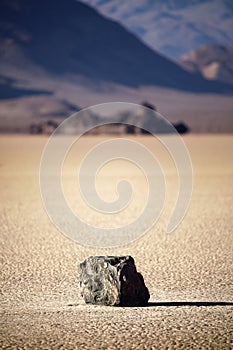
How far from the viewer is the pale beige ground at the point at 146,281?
6.17 meters

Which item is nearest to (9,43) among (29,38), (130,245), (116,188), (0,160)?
(29,38)

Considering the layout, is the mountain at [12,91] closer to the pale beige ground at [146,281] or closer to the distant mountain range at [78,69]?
the distant mountain range at [78,69]

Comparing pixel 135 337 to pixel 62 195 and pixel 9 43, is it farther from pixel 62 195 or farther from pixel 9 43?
pixel 9 43

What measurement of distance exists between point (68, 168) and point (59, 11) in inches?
5661

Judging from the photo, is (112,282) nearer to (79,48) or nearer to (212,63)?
(79,48)

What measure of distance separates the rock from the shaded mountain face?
131 m

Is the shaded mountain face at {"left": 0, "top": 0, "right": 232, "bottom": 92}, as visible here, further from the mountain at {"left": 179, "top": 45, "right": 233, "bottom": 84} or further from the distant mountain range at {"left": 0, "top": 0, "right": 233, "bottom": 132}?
the mountain at {"left": 179, "top": 45, "right": 233, "bottom": 84}

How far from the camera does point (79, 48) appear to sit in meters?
153

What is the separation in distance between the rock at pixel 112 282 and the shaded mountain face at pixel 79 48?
131421 millimetres

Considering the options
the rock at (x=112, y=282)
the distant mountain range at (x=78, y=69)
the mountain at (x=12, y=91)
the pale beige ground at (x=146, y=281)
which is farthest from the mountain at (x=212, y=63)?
the rock at (x=112, y=282)

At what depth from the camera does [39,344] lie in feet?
19.7

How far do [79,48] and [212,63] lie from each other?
39.1m

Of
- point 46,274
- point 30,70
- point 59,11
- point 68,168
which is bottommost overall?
point 46,274

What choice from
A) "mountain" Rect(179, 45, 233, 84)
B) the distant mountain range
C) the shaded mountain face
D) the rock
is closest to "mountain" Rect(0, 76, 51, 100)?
the distant mountain range
